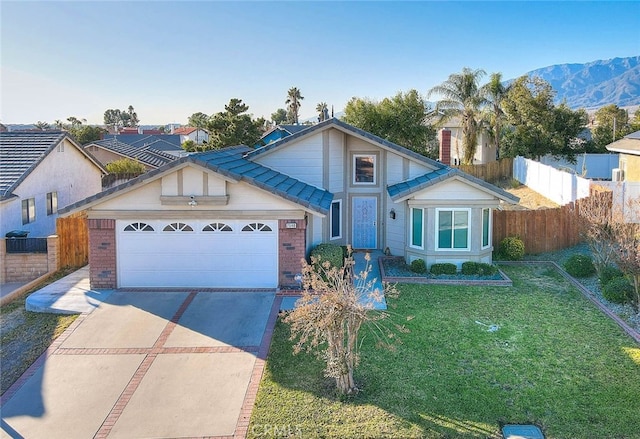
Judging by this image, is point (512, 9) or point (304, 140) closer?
point (304, 140)

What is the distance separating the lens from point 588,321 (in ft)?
41.1

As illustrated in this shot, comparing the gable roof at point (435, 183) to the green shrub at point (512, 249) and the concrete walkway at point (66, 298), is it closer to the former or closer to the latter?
the green shrub at point (512, 249)

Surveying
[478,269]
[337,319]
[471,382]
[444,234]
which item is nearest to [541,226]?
[478,269]

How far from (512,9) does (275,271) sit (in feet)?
61.6

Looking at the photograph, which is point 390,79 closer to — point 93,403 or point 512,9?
point 512,9

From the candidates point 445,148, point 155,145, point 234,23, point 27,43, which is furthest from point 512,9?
point 155,145

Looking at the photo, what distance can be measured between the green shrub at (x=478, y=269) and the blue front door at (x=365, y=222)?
4.18 meters

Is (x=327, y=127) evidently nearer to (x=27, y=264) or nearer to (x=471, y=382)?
(x=471, y=382)

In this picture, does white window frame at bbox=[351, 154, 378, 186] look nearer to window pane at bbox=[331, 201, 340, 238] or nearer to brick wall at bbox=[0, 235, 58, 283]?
window pane at bbox=[331, 201, 340, 238]

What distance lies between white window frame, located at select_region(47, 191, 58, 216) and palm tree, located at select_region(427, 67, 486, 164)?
31.6 m

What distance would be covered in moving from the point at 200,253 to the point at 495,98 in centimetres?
3620

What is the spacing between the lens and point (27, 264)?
657 inches

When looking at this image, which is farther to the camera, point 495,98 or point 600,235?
point 495,98

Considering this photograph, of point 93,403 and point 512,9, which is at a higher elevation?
point 512,9
